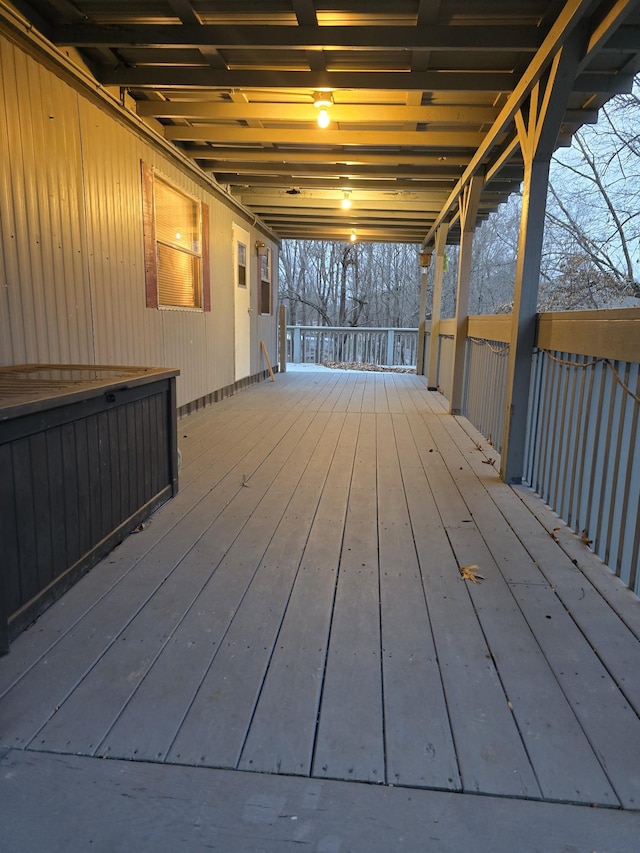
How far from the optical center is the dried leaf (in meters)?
2.31

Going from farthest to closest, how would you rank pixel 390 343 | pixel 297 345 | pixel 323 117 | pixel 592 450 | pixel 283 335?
pixel 297 345 → pixel 390 343 → pixel 283 335 → pixel 323 117 → pixel 592 450

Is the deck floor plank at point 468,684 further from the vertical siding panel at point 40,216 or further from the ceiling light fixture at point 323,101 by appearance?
the ceiling light fixture at point 323,101

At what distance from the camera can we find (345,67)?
11.9 ft

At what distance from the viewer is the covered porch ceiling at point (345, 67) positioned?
3.03 metres

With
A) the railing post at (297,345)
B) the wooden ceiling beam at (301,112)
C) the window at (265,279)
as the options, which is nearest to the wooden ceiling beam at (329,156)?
the wooden ceiling beam at (301,112)

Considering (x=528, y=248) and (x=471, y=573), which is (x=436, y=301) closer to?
(x=528, y=248)

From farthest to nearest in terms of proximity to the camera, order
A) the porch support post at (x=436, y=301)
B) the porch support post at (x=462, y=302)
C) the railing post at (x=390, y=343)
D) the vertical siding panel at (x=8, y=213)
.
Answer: the railing post at (x=390, y=343), the porch support post at (x=436, y=301), the porch support post at (x=462, y=302), the vertical siding panel at (x=8, y=213)

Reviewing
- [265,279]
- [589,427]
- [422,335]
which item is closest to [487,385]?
[589,427]

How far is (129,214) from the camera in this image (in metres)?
4.31

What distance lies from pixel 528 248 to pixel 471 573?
7.59 ft

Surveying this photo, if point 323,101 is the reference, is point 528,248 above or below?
below

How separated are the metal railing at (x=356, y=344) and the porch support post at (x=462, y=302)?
666cm

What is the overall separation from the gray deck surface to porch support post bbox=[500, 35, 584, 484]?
0.83 meters

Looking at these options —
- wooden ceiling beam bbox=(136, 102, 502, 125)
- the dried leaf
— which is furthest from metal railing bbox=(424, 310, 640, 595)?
wooden ceiling beam bbox=(136, 102, 502, 125)
